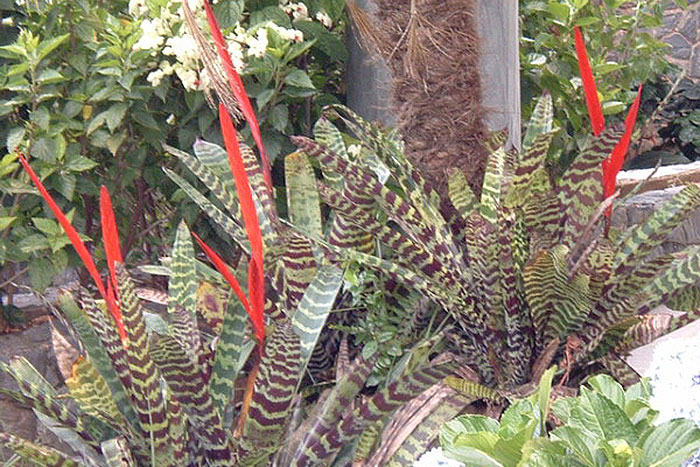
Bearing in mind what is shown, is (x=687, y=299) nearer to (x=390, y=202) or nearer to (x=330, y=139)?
(x=390, y=202)

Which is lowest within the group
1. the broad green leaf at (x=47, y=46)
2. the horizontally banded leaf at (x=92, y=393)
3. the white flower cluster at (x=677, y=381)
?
the horizontally banded leaf at (x=92, y=393)

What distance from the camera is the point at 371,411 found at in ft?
6.57

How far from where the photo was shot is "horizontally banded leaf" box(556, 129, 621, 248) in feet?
7.79

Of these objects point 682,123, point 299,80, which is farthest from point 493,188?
point 682,123

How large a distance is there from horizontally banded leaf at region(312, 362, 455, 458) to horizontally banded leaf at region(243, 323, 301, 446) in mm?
109

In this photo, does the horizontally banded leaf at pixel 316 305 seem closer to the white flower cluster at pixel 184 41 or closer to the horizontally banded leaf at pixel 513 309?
the horizontally banded leaf at pixel 513 309

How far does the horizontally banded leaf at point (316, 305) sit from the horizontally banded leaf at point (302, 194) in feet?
1.16

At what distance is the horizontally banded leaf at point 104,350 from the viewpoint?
1.99 m

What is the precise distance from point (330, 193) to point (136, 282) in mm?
1033

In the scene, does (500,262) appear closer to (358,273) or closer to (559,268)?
(559,268)

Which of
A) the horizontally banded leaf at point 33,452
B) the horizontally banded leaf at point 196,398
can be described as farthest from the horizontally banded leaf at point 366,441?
the horizontally banded leaf at point 33,452

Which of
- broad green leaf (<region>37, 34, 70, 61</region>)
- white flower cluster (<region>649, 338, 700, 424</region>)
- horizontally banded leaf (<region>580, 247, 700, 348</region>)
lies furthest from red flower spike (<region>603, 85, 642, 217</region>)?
broad green leaf (<region>37, 34, 70, 61</region>)

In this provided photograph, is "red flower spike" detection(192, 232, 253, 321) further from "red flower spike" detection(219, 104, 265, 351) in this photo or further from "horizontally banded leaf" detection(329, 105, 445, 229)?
"horizontally banded leaf" detection(329, 105, 445, 229)

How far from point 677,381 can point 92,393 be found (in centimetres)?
126
